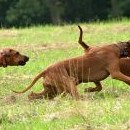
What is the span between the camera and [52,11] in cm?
4003

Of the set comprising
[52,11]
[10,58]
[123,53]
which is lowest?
[52,11]

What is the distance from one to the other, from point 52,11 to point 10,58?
99.4ft

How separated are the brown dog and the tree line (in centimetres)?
2865

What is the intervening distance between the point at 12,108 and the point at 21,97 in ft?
3.63

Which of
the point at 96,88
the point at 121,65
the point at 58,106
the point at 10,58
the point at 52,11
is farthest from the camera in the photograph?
the point at 52,11

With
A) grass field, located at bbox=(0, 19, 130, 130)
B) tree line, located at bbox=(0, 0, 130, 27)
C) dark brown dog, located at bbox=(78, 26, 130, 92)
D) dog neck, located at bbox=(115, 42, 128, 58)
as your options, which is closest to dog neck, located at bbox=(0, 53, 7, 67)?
grass field, located at bbox=(0, 19, 130, 130)

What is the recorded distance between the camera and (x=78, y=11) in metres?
41.7

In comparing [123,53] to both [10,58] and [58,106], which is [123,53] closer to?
[58,106]

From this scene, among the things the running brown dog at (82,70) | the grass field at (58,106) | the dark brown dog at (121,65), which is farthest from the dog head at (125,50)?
the grass field at (58,106)

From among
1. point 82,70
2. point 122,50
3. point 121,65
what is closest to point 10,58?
point 82,70

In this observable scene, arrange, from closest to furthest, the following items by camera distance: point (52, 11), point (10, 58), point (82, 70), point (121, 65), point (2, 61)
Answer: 1. point (82, 70)
2. point (121, 65)
3. point (2, 61)
4. point (10, 58)
5. point (52, 11)

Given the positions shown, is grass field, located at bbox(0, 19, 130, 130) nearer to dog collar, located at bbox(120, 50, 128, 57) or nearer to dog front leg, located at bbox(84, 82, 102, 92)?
dog front leg, located at bbox(84, 82, 102, 92)

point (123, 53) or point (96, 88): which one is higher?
point (123, 53)

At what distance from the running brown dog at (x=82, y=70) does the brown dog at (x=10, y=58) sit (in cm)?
97
